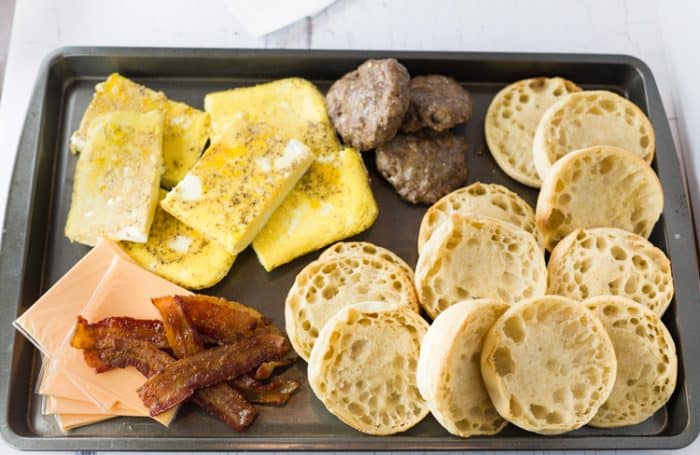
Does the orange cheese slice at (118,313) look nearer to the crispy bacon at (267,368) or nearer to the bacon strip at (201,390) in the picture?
the bacon strip at (201,390)

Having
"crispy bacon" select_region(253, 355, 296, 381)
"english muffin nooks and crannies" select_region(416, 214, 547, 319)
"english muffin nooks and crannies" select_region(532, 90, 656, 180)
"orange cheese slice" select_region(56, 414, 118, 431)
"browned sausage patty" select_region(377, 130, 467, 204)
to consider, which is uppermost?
"english muffin nooks and crannies" select_region(532, 90, 656, 180)

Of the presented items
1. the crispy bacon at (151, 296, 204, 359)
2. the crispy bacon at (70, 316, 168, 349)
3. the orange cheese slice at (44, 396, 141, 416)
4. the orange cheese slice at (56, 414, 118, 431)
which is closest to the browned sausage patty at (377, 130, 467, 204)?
the crispy bacon at (151, 296, 204, 359)

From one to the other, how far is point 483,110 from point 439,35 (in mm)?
513

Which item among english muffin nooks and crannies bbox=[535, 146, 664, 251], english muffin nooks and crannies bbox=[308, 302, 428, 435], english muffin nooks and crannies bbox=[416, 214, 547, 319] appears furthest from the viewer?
english muffin nooks and crannies bbox=[535, 146, 664, 251]

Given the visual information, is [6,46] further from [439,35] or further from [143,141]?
[439,35]

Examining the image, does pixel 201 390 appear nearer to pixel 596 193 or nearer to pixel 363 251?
pixel 363 251

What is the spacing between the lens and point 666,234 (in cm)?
310

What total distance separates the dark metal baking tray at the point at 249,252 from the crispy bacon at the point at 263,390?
4 cm

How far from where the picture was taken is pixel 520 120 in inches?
128

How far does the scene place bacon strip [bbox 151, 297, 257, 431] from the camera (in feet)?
9.11

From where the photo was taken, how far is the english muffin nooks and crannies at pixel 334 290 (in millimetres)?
2834

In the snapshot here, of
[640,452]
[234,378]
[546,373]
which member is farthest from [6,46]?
[640,452]

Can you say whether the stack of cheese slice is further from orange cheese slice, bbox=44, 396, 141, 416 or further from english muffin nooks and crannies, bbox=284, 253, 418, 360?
english muffin nooks and crannies, bbox=284, 253, 418, 360

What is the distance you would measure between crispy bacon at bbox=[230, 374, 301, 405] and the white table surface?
1.63 meters
